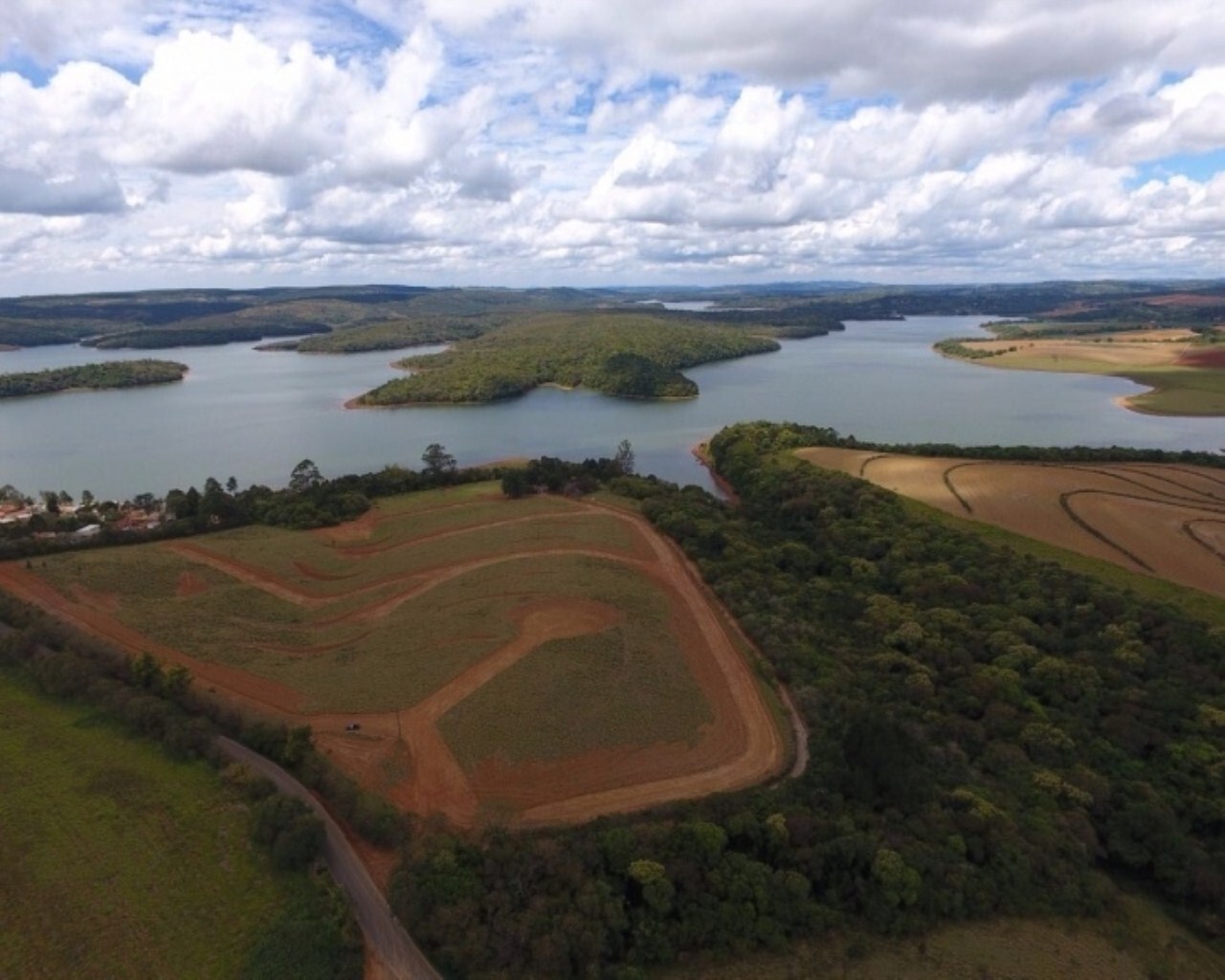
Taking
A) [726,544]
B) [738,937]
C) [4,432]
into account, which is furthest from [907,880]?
[4,432]

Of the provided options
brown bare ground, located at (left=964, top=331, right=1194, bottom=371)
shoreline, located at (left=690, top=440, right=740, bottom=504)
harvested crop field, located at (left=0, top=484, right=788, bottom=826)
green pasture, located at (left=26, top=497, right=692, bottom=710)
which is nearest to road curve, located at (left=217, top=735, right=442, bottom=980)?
harvested crop field, located at (left=0, top=484, right=788, bottom=826)

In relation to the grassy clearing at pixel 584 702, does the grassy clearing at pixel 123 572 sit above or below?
above

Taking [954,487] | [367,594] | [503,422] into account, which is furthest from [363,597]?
[503,422]

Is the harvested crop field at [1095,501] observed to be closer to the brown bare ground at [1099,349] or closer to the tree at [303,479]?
Result: the tree at [303,479]

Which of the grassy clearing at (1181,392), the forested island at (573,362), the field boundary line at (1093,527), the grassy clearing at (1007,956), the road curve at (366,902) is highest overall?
the forested island at (573,362)

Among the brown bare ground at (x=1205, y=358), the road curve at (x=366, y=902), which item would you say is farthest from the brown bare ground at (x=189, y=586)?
the brown bare ground at (x=1205, y=358)

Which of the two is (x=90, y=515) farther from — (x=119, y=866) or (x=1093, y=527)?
(x=1093, y=527)

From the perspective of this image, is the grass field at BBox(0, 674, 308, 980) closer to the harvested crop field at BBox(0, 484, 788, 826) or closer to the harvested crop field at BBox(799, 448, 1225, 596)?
the harvested crop field at BBox(0, 484, 788, 826)

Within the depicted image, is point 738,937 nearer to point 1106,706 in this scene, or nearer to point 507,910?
point 507,910
